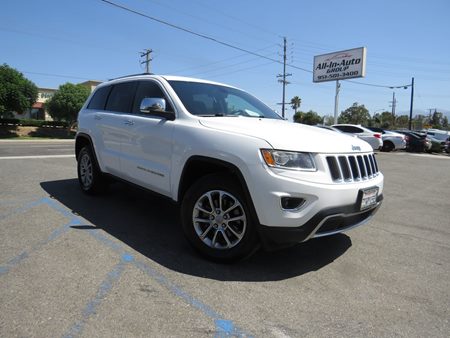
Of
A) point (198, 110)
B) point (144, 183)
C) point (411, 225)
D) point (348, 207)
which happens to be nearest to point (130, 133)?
point (144, 183)

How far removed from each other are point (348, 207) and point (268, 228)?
78 cm

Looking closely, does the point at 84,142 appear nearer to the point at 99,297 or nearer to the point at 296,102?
the point at 99,297

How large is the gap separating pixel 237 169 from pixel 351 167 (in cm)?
112

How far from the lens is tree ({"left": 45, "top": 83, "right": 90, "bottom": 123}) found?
4328 cm

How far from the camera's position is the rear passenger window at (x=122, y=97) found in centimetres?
519

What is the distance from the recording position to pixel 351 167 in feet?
11.8

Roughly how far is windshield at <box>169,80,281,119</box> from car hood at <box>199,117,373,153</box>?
0.38 m

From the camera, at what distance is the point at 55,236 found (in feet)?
13.9

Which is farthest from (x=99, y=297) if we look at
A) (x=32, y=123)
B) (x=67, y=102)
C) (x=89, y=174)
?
(x=32, y=123)

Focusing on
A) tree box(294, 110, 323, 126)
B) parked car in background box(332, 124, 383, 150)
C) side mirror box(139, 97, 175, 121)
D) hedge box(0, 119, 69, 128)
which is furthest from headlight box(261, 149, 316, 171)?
tree box(294, 110, 323, 126)

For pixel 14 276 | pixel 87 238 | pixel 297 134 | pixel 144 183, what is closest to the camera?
pixel 14 276

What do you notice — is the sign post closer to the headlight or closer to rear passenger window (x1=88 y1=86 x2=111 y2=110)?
rear passenger window (x1=88 y1=86 x2=111 y2=110)

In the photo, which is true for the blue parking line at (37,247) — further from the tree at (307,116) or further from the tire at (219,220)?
the tree at (307,116)

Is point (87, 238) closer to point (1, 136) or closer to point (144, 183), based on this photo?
point (144, 183)
